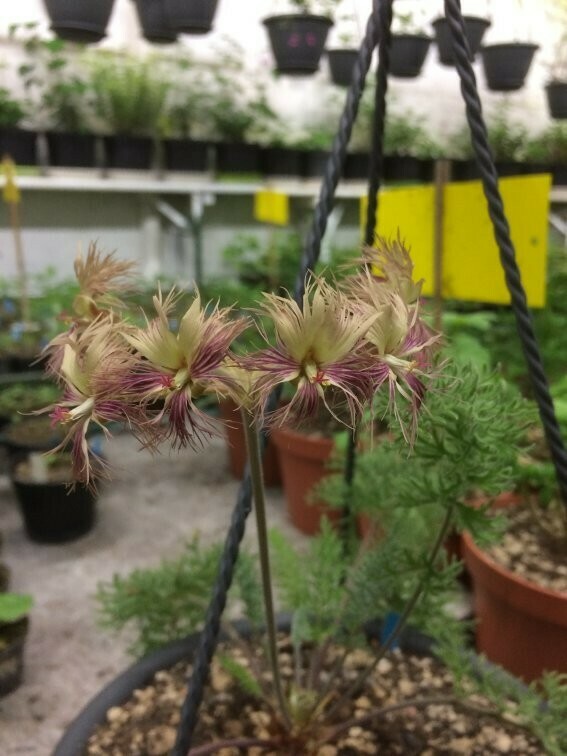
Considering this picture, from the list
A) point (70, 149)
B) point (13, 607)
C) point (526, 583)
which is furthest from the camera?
point (70, 149)

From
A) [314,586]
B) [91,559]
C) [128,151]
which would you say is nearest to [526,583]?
[314,586]

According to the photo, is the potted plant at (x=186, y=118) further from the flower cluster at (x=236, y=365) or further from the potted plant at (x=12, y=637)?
the flower cluster at (x=236, y=365)

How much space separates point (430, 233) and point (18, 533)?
3.99 ft

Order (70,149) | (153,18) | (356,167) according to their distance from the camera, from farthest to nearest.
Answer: (356,167) → (70,149) → (153,18)

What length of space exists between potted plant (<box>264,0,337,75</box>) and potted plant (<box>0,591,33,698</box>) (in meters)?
1.51

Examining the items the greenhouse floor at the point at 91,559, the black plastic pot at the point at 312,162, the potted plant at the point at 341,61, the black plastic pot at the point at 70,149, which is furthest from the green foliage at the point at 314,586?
the black plastic pot at the point at 312,162

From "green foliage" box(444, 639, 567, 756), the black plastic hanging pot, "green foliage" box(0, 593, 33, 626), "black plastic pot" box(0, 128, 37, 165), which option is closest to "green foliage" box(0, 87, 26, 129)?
"black plastic pot" box(0, 128, 37, 165)

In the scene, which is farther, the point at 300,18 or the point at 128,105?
the point at 128,105

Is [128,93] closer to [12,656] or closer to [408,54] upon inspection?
[408,54]

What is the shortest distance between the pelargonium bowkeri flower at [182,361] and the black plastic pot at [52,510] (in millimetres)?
1160

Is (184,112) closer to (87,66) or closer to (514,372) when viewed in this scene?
(87,66)

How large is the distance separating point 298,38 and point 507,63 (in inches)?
26.5

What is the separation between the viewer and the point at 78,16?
1507 millimetres

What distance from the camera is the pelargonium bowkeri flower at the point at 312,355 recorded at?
0.30 metres
